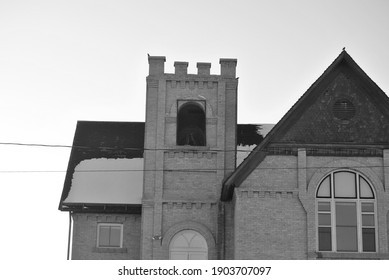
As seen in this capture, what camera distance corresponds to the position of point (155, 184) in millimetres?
31391

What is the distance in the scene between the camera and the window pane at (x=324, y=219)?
91.6ft

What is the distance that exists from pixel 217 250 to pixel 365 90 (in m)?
7.65

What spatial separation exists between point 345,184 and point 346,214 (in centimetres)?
97

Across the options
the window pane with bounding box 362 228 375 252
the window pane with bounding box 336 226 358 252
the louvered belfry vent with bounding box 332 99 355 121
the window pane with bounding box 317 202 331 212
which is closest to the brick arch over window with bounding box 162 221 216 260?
the window pane with bounding box 317 202 331 212

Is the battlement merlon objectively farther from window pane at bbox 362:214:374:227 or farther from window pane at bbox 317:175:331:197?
window pane at bbox 362:214:374:227

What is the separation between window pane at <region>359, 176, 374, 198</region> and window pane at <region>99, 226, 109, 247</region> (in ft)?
33.8

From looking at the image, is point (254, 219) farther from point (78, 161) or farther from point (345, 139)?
point (78, 161)

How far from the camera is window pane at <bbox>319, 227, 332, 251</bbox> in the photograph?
27.7 meters

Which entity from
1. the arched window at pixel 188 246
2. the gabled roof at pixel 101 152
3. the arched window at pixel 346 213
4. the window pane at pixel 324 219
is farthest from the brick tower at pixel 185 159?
the arched window at pixel 346 213

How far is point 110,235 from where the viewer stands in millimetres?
33312

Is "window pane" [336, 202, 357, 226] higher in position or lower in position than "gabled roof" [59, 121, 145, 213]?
lower

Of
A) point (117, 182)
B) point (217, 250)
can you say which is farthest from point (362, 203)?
point (117, 182)

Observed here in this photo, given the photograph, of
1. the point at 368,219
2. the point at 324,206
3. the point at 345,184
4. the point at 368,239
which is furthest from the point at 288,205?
the point at 368,239

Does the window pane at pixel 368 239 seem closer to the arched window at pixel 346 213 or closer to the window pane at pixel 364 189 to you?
the arched window at pixel 346 213
